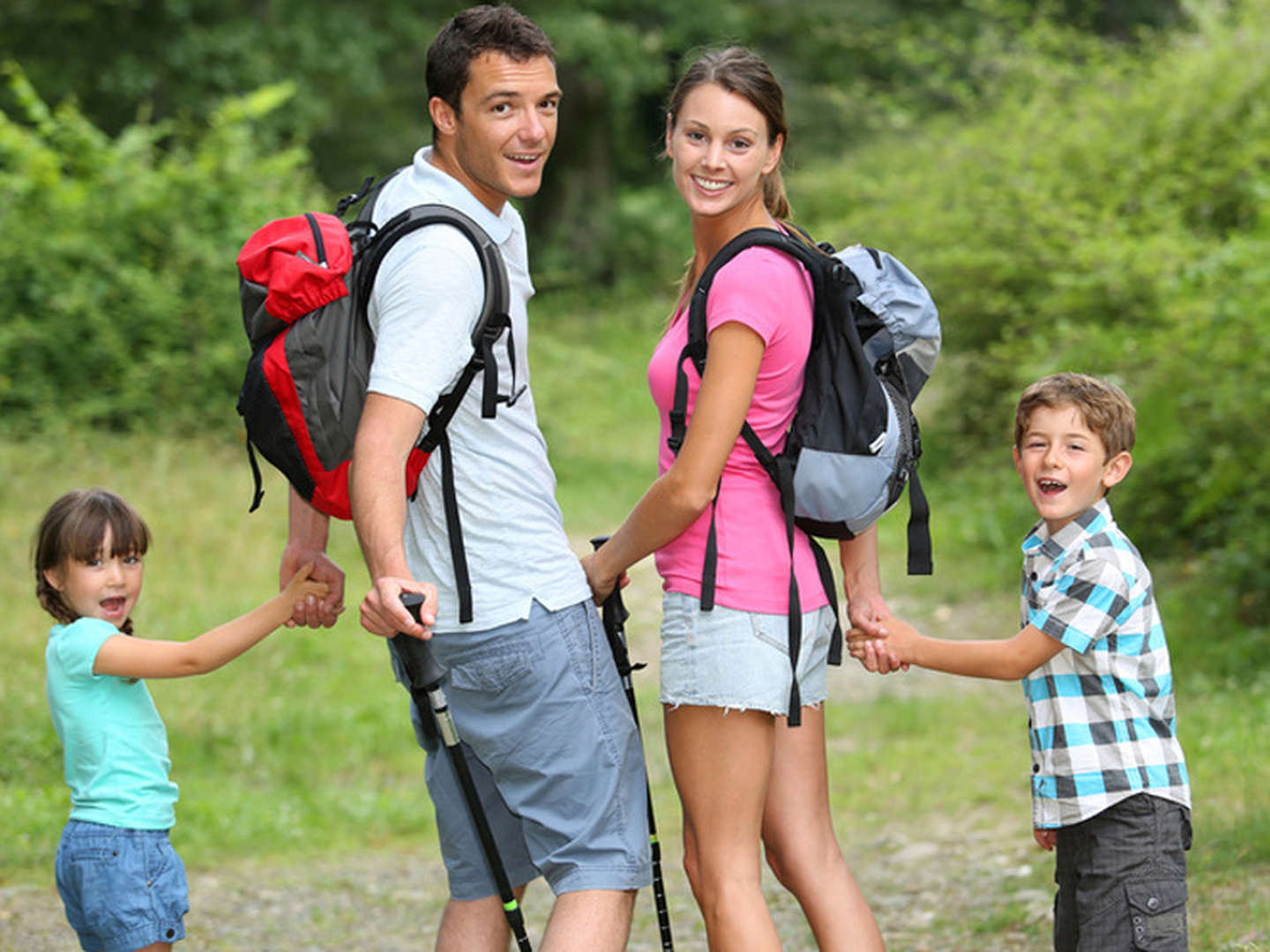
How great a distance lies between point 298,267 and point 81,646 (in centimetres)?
103

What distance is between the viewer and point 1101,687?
3248 millimetres

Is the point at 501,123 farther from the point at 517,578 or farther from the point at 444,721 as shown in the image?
the point at 444,721

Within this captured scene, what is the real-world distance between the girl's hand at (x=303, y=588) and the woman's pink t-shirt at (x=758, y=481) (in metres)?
0.75

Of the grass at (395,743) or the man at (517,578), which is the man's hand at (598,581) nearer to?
the man at (517,578)

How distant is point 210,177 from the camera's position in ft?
42.6

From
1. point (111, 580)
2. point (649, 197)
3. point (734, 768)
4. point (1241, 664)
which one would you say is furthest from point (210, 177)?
point (649, 197)

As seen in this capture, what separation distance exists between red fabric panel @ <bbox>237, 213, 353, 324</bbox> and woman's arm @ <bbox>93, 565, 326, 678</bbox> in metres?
0.64

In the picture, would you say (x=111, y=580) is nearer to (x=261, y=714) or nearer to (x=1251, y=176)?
(x=261, y=714)

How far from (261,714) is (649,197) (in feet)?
68.7

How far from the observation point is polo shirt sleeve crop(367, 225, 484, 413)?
2.97 meters

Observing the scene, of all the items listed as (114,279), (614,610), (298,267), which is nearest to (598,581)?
(614,610)

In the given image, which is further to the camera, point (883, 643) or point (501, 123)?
point (883, 643)

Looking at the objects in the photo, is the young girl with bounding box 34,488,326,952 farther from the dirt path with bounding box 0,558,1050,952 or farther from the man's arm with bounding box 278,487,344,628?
the dirt path with bounding box 0,558,1050,952

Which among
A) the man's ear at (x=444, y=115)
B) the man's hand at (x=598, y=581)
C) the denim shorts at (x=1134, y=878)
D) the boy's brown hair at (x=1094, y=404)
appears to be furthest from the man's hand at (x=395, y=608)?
the denim shorts at (x=1134, y=878)
